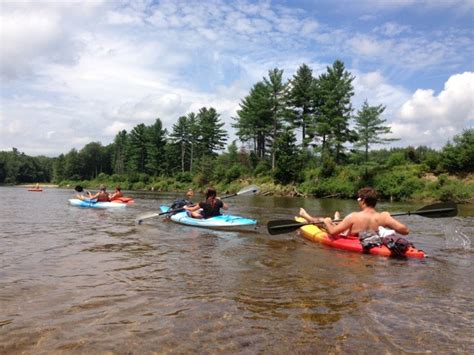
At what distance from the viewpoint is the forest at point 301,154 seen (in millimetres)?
30359

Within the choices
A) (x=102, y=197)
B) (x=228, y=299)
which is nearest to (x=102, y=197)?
(x=102, y=197)

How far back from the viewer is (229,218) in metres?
11.7

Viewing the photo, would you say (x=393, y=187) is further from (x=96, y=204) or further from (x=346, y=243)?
(x=346, y=243)

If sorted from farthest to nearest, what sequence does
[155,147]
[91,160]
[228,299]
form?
[91,160] → [155,147] → [228,299]

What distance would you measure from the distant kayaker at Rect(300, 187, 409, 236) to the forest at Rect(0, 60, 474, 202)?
20244mm

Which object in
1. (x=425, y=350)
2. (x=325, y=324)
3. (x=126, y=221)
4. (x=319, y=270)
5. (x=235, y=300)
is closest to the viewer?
(x=425, y=350)

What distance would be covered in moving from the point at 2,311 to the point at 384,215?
630 centimetres

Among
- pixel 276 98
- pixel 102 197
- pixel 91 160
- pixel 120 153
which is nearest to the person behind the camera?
pixel 102 197

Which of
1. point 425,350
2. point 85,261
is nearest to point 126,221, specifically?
point 85,261

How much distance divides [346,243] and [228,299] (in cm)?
428

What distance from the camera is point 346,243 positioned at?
8.56 meters

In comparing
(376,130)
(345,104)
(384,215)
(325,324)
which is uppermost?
(345,104)

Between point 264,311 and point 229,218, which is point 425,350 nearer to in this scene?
point 264,311

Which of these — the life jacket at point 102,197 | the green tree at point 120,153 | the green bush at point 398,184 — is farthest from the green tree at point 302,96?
the green tree at point 120,153
